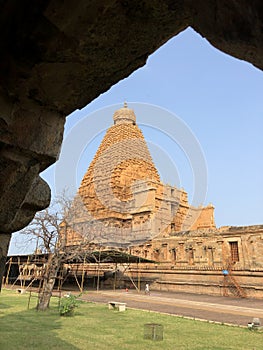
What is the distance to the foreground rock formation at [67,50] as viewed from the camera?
125 cm

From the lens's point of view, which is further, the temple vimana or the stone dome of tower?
the stone dome of tower

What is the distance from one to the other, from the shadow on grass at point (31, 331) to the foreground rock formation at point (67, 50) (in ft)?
18.8

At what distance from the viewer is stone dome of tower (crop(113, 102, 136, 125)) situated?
51.2m

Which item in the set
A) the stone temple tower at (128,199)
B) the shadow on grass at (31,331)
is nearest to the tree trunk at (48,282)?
the shadow on grass at (31,331)

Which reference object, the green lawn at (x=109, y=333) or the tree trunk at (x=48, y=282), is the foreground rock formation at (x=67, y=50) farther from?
the tree trunk at (x=48, y=282)

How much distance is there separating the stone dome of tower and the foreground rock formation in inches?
1933

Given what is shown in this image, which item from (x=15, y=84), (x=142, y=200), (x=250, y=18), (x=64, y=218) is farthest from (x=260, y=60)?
(x=142, y=200)

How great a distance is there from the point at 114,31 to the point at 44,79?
0.49 meters

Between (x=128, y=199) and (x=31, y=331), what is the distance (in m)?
30.9

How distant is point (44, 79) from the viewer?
1678 mm

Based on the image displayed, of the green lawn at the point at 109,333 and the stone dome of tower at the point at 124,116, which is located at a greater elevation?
the stone dome of tower at the point at 124,116

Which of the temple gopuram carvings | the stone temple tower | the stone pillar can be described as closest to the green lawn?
the stone pillar

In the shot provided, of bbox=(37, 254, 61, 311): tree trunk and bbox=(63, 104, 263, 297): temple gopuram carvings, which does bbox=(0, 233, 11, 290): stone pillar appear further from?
bbox=(63, 104, 263, 297): temple gopuram carvings

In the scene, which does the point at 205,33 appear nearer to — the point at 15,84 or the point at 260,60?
the point at 260,60
